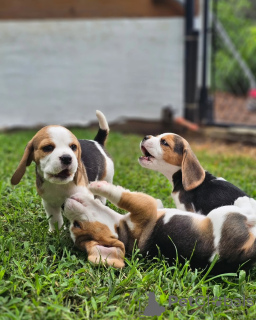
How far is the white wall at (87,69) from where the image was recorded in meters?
10.4

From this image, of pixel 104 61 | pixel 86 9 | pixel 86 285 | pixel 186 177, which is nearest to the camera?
pixel 86 285

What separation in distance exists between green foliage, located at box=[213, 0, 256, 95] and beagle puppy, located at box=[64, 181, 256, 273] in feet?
41.9

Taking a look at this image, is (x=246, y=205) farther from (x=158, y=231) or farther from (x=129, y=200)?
(x=129, y=200)

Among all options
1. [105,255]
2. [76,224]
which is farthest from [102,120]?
[105,255]

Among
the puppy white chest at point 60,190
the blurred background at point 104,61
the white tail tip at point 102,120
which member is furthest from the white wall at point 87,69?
the puppy white chest at point 60,190

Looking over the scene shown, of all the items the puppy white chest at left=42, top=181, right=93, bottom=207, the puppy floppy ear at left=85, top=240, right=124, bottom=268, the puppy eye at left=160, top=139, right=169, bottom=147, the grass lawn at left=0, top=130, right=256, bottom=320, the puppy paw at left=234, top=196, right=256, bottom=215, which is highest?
the puppy eye at left=160, top=139, right=169, bottom=147

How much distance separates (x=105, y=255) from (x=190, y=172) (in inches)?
39.6

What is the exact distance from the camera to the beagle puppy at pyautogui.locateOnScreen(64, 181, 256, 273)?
343 centimetres

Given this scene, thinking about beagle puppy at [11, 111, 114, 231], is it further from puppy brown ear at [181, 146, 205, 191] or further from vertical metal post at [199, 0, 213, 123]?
vertical metal post at [199, 0, 213, 123]

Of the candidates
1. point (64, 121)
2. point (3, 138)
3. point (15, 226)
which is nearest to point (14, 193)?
point (15, 226)

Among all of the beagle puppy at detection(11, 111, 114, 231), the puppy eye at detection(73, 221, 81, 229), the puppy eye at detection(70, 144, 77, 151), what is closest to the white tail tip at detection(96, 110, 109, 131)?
the beagle puppy at detection(11, 111, 114, 231)

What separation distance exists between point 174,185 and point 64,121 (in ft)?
23.3

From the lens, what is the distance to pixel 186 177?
3.89m

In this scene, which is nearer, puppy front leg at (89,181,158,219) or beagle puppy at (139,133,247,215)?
puppy front leg at (89,181,158,219)
